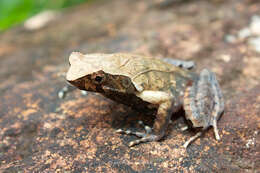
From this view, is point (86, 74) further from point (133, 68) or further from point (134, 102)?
point (134, 102)

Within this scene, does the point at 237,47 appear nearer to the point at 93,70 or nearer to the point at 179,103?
the point at 179,103

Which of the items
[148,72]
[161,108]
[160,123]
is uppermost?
[148,72]

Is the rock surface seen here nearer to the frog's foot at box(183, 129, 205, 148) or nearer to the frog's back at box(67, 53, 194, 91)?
the frog's foot at box(183, 129, 205, 148)

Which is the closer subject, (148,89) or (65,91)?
(148,89)

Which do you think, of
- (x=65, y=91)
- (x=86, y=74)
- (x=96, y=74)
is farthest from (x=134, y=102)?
(x=65, y=91)

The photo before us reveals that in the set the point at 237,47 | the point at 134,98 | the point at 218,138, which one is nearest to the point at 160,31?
the point at 237,47

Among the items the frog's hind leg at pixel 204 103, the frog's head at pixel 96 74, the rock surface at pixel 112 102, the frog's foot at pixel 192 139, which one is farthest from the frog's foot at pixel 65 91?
the frog's foot at pixel 192 139

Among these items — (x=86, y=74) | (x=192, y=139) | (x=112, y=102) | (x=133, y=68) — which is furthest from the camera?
(x=112, y=102)
